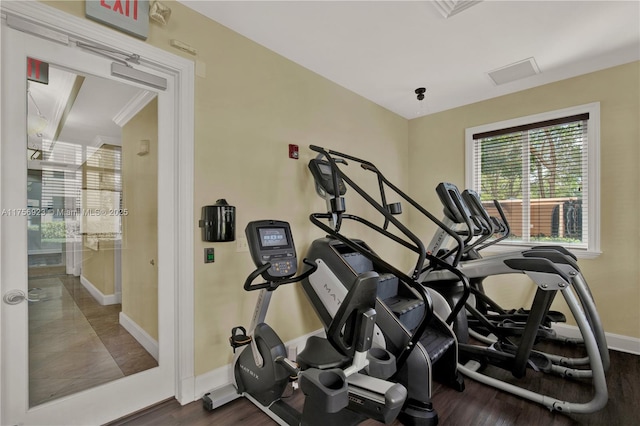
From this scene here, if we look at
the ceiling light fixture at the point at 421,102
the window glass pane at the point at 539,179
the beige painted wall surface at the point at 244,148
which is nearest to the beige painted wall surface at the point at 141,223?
the beige painted wall surface at the point at 244,148

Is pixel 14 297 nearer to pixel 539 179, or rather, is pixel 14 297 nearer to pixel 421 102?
pixel 421 102

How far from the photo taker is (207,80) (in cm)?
233

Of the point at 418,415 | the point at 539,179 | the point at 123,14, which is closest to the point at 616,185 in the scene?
the point at 539,179

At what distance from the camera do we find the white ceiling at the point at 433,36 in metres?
2.29

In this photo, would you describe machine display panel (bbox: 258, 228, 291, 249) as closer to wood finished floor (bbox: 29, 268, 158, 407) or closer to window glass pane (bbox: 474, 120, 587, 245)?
wood finished floor (bbox: 29, 268, 158, 407)

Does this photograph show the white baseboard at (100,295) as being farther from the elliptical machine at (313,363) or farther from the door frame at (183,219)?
the elliptical machine at (313,363)

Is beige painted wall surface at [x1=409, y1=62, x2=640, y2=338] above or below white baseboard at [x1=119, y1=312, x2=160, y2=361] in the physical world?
above

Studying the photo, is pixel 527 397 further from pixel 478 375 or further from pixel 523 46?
pixel 523 46

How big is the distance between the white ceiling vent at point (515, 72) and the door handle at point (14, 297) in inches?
173

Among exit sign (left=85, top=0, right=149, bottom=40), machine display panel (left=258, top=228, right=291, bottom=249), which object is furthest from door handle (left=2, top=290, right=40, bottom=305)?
exit sign (left=85, top=0, right=149, bottom=40)

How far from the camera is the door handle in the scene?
5.28 feet

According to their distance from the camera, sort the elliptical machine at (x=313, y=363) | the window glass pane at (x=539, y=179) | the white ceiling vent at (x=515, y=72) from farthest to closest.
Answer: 1. the window glass pane at (x=539, y=179)
2. the white ceiling vent at (x=515, y=72)
3. the elliptical machine at (x=313, y=363)

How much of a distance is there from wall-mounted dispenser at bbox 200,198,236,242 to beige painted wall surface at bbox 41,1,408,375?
0.08 meters

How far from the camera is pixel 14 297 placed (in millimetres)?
1635
